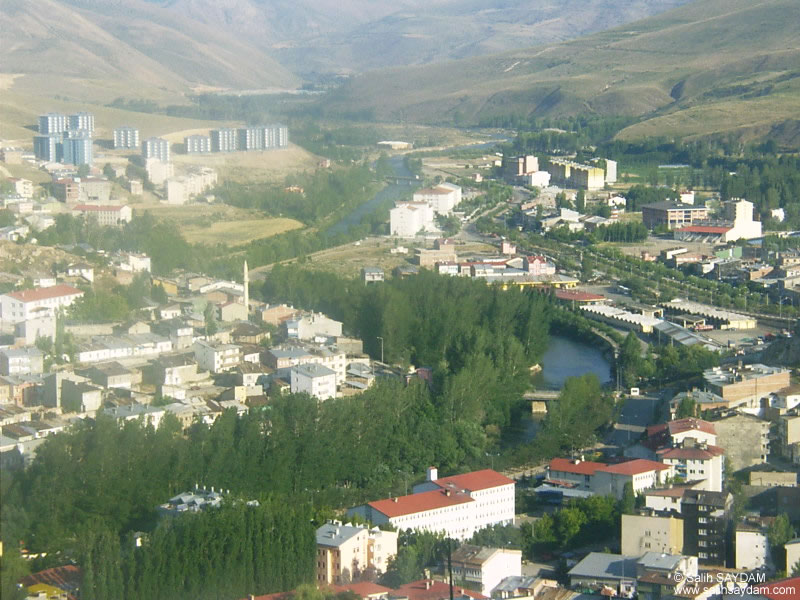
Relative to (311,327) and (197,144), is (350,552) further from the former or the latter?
(197,144)

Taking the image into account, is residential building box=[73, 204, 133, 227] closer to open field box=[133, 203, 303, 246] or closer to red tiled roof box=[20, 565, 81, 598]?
open field box=[133, 203, 303, 246]

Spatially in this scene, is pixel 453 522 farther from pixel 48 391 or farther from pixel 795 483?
pixel 48 391

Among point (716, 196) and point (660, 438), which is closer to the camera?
point (660, 438)

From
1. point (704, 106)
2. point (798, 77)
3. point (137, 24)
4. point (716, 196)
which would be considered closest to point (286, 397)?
point (716, 196)

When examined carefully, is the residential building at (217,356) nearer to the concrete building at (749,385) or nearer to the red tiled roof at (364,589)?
the concrete building at (749,385)

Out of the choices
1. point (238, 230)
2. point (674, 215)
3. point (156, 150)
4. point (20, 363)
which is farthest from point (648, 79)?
point (20, 363)

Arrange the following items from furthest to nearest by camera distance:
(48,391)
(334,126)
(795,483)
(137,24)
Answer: (137,24)
(334,126)
(48,391)
(795,483)
